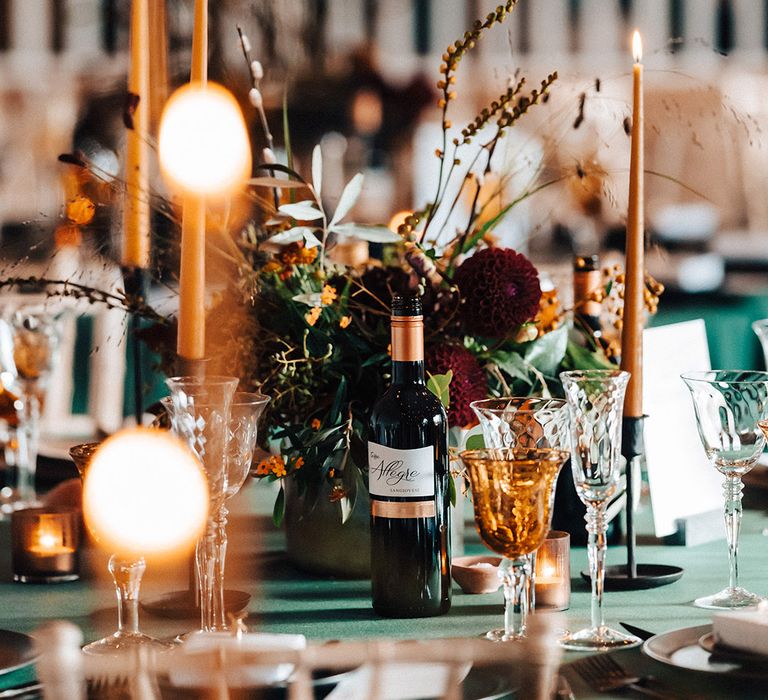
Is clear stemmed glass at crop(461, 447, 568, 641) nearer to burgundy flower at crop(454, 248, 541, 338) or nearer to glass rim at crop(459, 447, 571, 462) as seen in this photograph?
glass rim at crop(459, 447, 571, 462)

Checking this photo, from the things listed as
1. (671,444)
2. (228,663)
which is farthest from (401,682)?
(671,444)

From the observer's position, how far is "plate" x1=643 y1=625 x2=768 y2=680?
2.69 ft

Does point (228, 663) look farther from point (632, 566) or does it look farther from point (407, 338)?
point (632, 566)

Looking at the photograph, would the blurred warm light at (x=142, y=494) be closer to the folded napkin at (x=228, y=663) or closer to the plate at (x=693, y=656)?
the folded napkin at (x=228, y=663)

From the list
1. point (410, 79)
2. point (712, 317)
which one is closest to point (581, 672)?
point (712, 317)

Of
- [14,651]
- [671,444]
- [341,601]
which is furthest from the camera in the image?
[671,444]

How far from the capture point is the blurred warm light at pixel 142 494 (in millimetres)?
975

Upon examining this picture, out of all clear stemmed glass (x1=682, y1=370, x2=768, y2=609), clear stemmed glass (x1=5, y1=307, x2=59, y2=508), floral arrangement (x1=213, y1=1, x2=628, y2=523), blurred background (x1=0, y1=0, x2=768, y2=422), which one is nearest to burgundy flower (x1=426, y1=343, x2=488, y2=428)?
floral arrangement (x1=213, y1=1, x2=628, y2=523)

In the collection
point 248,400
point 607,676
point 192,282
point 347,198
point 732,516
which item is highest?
point 347,198

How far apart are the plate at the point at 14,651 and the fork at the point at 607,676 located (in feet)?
1.35

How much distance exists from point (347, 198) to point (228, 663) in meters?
0.56

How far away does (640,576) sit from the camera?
3.83 ft

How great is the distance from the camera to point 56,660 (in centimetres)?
91

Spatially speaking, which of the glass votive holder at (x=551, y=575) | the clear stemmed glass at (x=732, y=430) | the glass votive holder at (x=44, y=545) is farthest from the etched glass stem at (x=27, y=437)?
the clear stemmed glass at (x=732, y=430)
